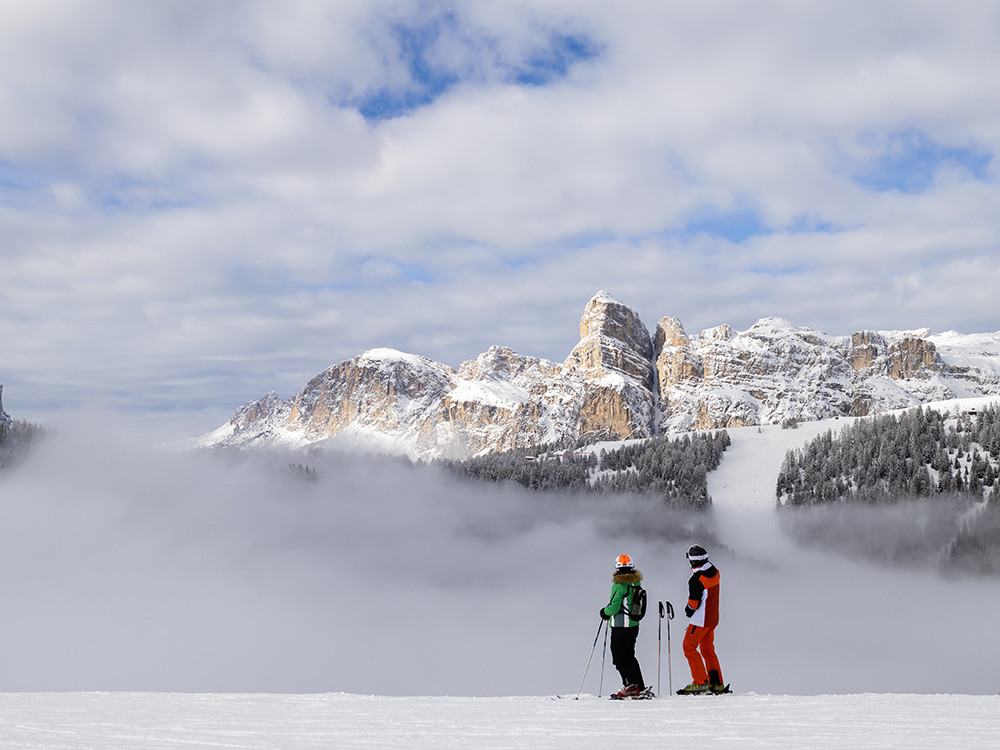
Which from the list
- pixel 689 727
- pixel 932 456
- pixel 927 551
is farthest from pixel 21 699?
pixel 927 551

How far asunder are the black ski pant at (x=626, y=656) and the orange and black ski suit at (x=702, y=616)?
1.15 metres

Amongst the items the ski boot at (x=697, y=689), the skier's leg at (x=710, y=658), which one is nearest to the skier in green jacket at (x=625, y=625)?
the ski boot at (x=697, y=689)

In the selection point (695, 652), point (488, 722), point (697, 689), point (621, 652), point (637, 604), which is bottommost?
point (697, 689)

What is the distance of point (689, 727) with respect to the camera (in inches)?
475

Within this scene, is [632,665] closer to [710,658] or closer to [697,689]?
Result: [697,689]

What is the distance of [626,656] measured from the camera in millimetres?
16312

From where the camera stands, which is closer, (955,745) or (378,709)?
(955,745)

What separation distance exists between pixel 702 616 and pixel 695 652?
0.76 meters

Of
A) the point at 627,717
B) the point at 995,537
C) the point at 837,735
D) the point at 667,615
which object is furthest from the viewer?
the point at 995,537

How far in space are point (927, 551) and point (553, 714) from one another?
213 metres

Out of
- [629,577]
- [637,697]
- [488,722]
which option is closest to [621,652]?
[637,697]

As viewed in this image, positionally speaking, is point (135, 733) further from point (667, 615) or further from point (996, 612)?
point (996, 612)

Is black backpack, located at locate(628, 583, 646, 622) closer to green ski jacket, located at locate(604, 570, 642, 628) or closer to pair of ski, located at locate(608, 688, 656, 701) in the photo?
green ski jacket, located at locate(604, 570, 642, 628)

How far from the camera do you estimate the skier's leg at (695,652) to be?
16609mm
